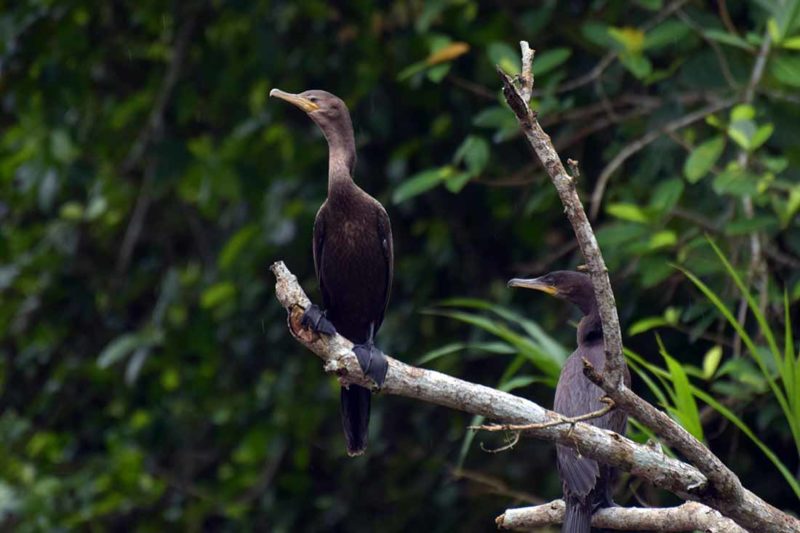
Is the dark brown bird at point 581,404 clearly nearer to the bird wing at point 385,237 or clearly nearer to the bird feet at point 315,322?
the bird wing at point 385,237

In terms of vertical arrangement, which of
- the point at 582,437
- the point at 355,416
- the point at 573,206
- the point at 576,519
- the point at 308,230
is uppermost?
the point at 573,206

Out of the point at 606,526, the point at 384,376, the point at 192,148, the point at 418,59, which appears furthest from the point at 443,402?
the point at 192,148

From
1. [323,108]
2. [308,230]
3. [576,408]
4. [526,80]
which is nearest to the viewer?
[526,80]

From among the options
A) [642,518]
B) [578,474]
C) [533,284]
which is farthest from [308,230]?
[642,518]

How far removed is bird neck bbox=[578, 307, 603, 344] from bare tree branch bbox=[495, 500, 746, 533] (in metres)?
0.54

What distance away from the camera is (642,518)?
2.88 metres

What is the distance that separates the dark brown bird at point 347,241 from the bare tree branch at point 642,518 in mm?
499

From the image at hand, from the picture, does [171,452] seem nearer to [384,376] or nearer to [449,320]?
[449,320]

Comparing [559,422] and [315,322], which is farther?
[315,322]

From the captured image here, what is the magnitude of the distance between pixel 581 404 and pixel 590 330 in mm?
262

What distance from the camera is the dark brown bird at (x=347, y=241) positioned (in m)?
3.28

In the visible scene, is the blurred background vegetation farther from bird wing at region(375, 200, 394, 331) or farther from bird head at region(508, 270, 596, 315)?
bird wing at region(375, 200, 394, 331)

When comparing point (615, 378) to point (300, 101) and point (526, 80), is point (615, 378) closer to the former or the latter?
point (526, 80)

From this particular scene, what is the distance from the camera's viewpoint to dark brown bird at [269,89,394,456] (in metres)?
3.28
